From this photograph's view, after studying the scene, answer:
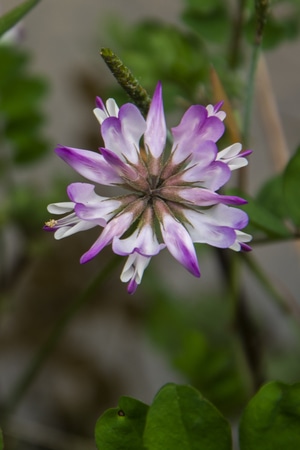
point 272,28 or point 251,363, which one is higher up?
point 272,28

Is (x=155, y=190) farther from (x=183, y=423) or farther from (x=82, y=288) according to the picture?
(x=82, y=288)

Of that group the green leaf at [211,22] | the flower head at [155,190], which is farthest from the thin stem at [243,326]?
the flower head at [155,190]

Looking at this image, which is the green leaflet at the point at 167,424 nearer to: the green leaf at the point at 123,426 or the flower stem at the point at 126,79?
the green leaf at the point at 123,426

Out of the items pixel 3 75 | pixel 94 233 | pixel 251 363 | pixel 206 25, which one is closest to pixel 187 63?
pixel 206 25

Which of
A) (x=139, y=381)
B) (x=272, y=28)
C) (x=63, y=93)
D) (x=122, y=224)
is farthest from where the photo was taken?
(x=63, y=93)

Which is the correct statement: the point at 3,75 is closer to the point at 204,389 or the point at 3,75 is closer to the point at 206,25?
the point at 206,25

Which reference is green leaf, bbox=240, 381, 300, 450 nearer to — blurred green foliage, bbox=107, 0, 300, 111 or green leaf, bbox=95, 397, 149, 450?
green leaf, bbox=95, 397, 149, 450

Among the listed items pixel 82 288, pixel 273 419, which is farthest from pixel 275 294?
pixel 82 288

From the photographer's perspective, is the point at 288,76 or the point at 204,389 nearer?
the point at 204,389
